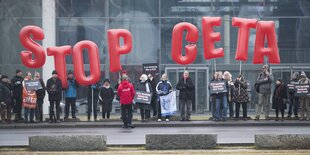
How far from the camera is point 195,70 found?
37.1 metres

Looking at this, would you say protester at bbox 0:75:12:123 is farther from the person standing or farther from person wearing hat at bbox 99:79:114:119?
the person standing

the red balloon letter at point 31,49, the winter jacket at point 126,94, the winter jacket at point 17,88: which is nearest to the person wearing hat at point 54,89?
the winter jacket at point 17,88

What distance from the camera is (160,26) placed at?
3728 cm

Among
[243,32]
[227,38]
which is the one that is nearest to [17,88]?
[243,32]

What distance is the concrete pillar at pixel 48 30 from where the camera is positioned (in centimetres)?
3600

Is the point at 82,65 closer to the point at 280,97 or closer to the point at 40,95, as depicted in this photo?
the point at 40,95

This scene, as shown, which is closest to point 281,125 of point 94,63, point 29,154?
point 94,63

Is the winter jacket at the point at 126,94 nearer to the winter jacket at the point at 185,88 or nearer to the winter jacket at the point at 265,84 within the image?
the winter jacket at the point at 185,88

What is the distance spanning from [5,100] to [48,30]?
29.1 feet

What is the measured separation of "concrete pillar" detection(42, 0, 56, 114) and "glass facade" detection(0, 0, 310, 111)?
21.4 inches

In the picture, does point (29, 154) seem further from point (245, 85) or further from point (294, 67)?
point (294, 67)

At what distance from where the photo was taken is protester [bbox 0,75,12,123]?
27.9m

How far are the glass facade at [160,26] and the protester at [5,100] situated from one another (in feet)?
27.5

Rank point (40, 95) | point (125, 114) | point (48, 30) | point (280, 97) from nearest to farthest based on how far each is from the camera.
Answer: point (125, 114), point (40, 95), point (280, 97), point (48, 30)
